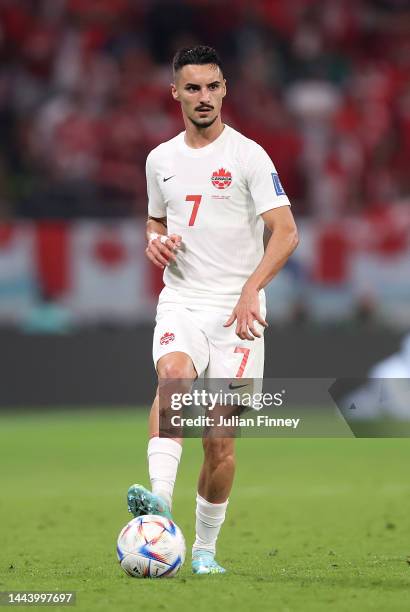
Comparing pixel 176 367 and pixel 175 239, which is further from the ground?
pixel 175 239

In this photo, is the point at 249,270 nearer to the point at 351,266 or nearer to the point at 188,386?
the point at 188,386

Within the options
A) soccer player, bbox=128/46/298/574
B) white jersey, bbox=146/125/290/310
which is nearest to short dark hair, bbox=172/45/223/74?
soccer player, bbox=128/46/298/574

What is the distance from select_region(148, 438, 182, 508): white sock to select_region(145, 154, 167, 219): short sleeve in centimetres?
122

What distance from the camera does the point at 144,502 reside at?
5797 millimetres

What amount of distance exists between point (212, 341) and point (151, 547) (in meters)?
1.07

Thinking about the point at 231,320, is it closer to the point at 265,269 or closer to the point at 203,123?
the point at 265,269

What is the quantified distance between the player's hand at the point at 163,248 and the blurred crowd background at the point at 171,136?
29.3 ft

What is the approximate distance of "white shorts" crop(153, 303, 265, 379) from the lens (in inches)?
248

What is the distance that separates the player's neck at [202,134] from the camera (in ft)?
21.2

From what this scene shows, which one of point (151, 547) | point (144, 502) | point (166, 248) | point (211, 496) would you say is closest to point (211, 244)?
point (166, 248)

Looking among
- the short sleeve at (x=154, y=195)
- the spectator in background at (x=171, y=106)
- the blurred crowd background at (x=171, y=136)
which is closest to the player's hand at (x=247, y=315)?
the short sleeve at (x=154, y=195)

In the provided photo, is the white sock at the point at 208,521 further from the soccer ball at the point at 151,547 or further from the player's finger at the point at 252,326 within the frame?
the player's finger at the point at 252,326

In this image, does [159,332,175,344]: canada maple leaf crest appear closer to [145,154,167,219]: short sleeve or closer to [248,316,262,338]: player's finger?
[248,316,262,338]: player's finger

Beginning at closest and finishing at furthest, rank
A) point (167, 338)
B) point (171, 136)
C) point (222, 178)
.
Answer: point (167, 338), point (222, 178), point (171, 136)
